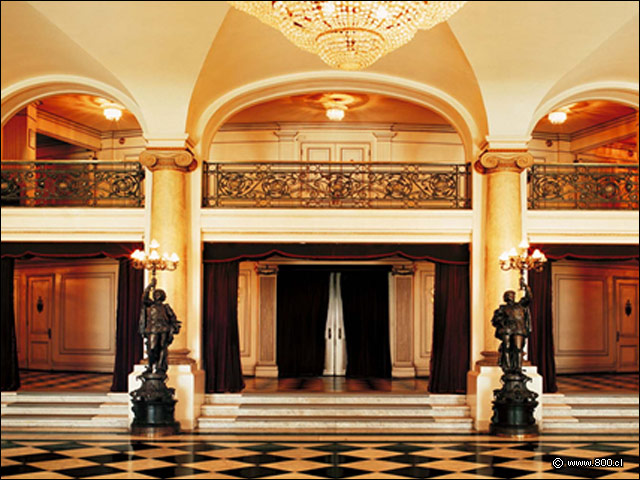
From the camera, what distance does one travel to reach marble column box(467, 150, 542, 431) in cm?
1080

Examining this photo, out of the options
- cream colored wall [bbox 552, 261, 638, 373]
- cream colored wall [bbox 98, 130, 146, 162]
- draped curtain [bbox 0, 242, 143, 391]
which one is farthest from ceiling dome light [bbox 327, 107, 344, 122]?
cream colored wall [bbox 552, 261, 638, 373]

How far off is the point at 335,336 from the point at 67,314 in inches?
211

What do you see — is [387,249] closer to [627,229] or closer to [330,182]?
[330,182]

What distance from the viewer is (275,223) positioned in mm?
11391

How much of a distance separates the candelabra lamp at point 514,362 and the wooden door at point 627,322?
6962mm

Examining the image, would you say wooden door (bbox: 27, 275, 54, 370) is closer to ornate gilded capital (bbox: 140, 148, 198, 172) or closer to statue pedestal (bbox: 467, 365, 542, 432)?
ornate gilded capital (bbox: 140, 148, 198, 172)

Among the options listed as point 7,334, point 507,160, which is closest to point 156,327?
point 7,334

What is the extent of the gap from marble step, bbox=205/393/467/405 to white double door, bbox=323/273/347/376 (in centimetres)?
390

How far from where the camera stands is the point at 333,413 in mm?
11156

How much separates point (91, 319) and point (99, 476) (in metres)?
8.79

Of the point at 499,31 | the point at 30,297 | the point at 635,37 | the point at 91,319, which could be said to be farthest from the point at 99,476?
the point at 30,297

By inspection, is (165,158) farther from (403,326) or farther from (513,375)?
(403,326)

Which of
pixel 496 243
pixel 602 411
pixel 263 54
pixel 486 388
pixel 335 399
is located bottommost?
pixel 602 411

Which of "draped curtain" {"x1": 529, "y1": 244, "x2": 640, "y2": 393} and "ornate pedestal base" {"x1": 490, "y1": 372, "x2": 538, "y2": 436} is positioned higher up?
"draped curtain" {"x1": 529, "y1": 244, "x2": 640, "y2": 393}
